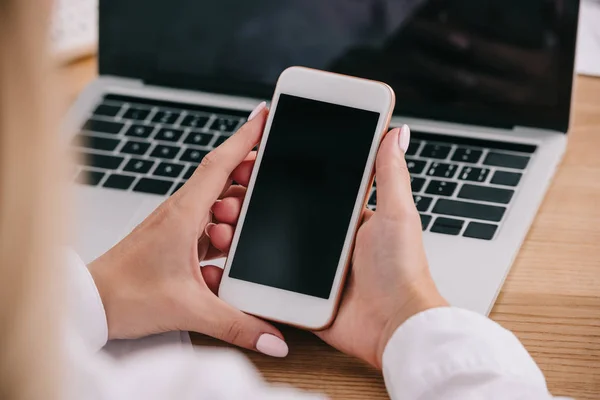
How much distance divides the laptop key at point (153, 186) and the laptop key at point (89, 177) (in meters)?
0.04

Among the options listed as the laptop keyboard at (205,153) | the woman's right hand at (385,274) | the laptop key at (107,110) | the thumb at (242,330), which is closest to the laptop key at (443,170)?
the laptop keyboard at (205,153)

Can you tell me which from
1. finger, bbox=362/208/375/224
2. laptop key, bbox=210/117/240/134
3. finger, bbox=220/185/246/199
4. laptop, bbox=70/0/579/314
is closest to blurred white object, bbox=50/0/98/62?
laptop, bbox=70/0/579/314

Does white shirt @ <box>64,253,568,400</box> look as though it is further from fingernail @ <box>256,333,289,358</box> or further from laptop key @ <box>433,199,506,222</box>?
laptop key @ <box>433,199,506,222</box>

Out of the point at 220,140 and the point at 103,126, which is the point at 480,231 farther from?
the point at 103,126

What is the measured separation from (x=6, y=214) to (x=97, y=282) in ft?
0.89

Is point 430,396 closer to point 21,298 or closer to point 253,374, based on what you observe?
point 253,374

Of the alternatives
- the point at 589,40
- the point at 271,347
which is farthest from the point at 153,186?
the point at 589,40

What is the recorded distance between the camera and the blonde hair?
1.02ft

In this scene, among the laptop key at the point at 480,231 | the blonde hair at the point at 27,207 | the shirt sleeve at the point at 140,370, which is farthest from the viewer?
the laptop key at the point at 480,231

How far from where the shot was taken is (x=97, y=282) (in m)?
0.59

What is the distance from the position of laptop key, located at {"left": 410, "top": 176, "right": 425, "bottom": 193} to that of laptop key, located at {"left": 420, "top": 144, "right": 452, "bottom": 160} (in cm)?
4

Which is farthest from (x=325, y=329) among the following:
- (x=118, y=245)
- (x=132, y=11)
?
(x=132, y=11)

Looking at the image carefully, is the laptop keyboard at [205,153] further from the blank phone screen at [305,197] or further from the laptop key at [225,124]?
the blank phone screen at [305,197]

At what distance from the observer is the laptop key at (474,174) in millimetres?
699
